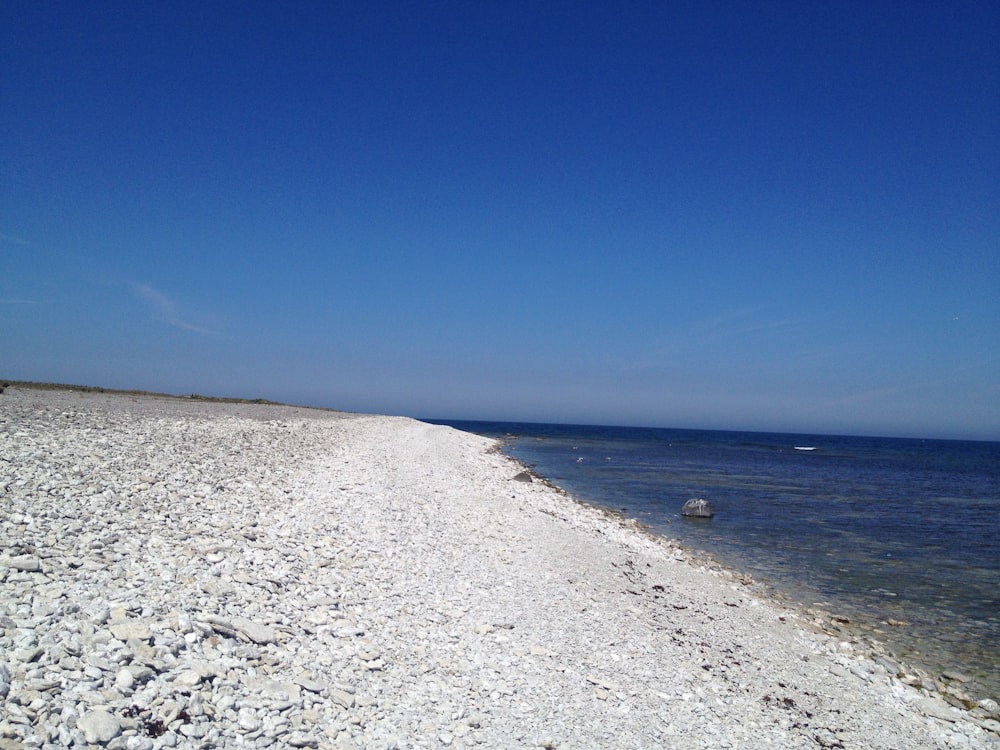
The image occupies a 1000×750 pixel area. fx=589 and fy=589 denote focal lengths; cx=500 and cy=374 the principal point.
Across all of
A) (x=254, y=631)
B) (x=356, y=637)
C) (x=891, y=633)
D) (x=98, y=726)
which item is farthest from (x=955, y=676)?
(x=98, y=726)

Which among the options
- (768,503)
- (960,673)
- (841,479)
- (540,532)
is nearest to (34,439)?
(540,532)

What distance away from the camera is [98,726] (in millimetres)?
4629

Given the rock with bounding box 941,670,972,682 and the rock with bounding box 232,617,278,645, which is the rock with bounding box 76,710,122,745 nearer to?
the rock with bounding box 232,617,278,645

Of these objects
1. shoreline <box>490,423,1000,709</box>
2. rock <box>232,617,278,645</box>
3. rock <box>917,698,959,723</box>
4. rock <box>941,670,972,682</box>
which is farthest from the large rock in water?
rock <box>232,617,278,645</box>

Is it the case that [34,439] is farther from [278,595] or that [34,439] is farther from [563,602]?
[563,602]

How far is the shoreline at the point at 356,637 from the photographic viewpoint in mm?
5426

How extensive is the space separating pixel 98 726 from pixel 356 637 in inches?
125

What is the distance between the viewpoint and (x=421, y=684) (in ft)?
22.1

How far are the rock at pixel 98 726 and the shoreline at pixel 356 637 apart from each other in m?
0.02

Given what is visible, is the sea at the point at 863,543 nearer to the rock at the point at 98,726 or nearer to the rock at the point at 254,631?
the rock at the point at 254,631

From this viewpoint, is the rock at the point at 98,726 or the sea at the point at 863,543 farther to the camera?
the sea at the point at 863,543

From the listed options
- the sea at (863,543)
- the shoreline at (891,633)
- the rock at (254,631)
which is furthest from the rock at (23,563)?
the sea at (863,543)

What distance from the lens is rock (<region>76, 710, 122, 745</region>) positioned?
14.9 ft

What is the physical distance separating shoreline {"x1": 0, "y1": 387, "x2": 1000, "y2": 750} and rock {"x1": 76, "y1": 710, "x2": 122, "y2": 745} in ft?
0.06
